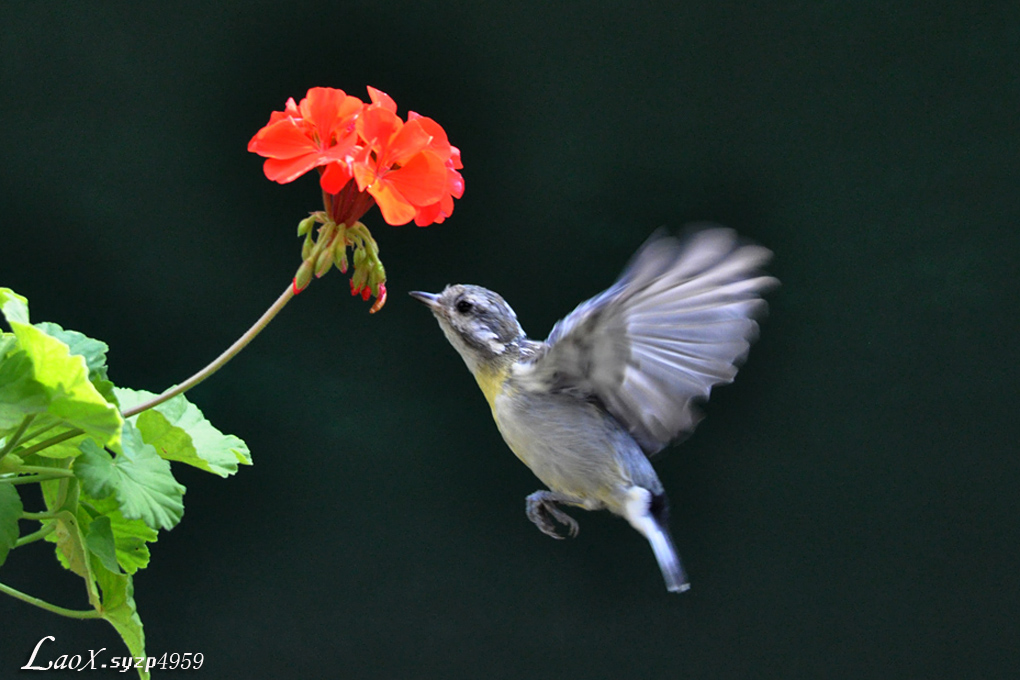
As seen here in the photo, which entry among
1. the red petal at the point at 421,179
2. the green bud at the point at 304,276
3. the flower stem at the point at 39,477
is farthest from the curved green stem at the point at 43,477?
the red petal at the point at 421,179

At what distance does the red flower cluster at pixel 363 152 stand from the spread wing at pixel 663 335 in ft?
0.59

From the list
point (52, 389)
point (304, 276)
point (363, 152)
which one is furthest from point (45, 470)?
point (363, 152)

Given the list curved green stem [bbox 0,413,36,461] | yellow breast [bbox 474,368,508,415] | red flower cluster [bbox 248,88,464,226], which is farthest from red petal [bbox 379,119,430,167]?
curved green stem [bbox 0,413,36,461]

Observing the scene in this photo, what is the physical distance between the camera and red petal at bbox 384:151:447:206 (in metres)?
0.89

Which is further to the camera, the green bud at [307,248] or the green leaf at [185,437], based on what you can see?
the green leaf at [185,437]

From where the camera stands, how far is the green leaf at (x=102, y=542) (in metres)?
0.94

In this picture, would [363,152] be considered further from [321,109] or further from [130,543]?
[130,543]

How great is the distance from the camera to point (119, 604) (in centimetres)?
104

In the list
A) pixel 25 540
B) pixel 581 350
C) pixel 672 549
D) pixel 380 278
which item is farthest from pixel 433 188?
pixel 25 540

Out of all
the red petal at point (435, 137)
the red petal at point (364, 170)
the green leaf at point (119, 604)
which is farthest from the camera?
the green leaf at point (119, 604)

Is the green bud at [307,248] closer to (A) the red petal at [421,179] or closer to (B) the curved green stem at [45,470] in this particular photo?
(A) the red petal at [421,179]

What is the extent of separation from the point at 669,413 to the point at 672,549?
14cm

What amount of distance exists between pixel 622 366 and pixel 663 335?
56mm

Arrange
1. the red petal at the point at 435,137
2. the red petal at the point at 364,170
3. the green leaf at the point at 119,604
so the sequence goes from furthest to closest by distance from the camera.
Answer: the green leaf at the point at 119,604 → the red petal at the point at 435,137 → the red petal at the point at 364,170
